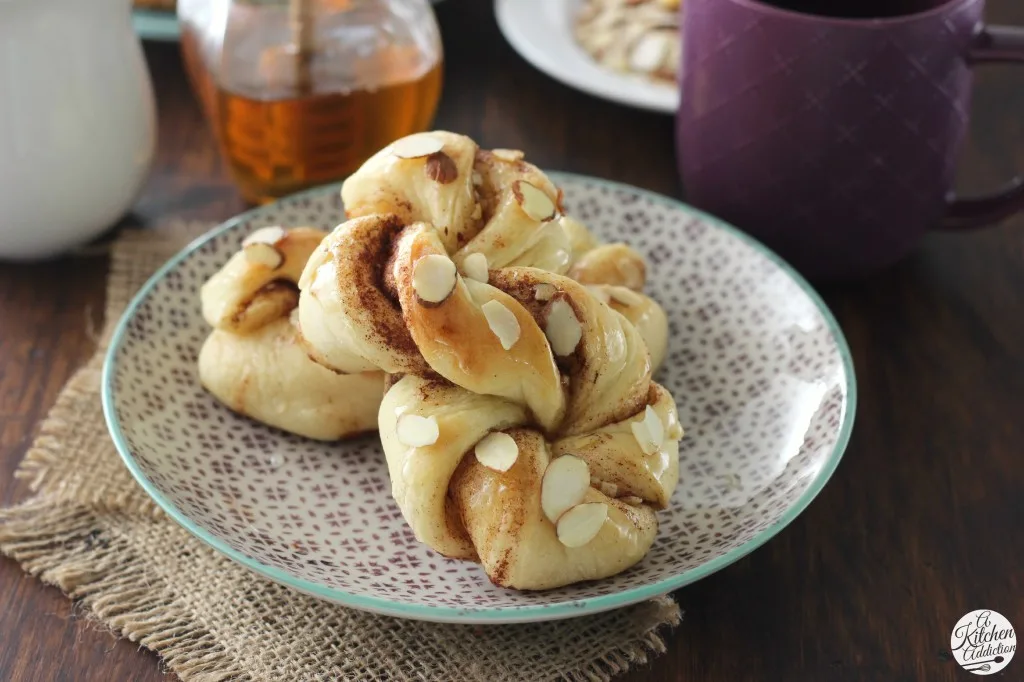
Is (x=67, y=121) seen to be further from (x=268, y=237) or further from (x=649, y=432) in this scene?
(x=649, y=432)

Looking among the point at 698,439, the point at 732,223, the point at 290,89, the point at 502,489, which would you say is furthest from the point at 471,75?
the point at 502,489

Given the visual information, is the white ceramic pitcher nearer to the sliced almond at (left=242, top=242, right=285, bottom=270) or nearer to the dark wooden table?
the dark wooden table

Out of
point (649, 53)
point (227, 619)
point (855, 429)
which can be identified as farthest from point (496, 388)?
point (649, 53)

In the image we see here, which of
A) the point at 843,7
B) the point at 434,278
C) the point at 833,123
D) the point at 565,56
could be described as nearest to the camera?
the point at 434,278

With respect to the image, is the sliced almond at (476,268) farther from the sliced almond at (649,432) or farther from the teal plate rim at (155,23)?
Answer: the teal plate rim at (155,23)

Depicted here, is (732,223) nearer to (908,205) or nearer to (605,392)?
(908,205)

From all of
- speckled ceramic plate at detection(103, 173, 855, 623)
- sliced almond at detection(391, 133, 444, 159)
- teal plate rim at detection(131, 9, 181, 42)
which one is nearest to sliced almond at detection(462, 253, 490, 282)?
sliced almond at detection(391, 133, 444, 159)
